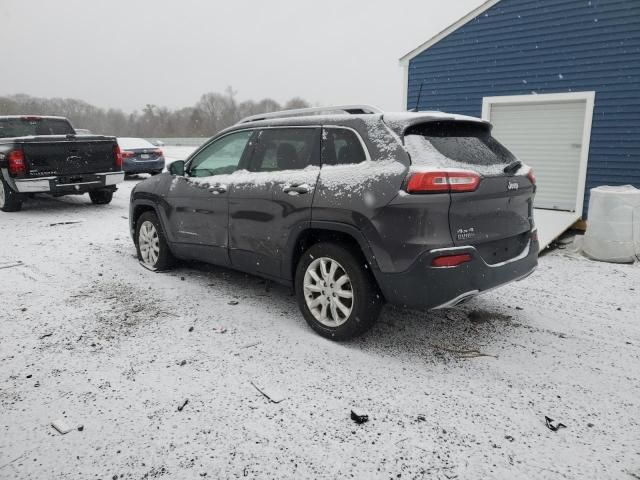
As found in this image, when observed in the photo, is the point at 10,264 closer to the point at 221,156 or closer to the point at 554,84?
the point at 221,156

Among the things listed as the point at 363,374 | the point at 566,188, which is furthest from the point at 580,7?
the point at 363,374

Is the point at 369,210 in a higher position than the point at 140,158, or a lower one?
lower

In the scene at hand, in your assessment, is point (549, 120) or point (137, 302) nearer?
point (137, 302)

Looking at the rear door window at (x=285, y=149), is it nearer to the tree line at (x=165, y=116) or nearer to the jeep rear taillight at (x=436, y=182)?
the jeep rear taillight at (x=436, y=182)

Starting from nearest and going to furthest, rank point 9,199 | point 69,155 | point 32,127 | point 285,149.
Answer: point 285,149
point 69,155
point 9,199
point 32,127

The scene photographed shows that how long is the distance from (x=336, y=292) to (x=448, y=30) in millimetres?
9160

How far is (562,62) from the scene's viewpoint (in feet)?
29.4

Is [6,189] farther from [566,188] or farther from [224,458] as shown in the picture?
Result: [566,188]

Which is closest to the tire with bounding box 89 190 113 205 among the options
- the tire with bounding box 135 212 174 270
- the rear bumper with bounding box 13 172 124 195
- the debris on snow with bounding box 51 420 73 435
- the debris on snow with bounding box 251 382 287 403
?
the rear bumper with bounding box 13 172 124 195

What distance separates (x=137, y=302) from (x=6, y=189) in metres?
6.78

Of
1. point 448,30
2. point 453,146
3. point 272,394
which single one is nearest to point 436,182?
point 453,146

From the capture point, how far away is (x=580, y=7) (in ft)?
28.3

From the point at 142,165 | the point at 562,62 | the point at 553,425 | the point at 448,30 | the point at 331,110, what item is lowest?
the point at 553,425

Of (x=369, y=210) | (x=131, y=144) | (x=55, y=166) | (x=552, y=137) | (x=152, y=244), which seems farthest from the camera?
(x=131, y=144)
